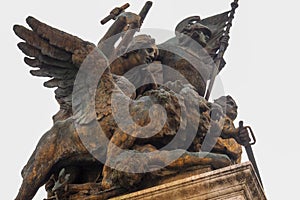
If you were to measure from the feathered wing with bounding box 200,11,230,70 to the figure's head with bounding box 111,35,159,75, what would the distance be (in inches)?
45.6

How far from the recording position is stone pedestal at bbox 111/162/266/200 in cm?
530

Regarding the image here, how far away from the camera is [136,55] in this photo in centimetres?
741

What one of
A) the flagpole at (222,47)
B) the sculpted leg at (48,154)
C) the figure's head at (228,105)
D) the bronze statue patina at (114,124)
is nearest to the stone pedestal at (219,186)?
the bronze statue patina at (114,124)

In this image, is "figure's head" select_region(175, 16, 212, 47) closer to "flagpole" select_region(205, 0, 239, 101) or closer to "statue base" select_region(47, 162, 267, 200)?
"flagpole" select_region(205, 0, 239, 101)

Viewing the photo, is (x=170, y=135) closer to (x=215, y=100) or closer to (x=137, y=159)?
(x=137, y=159)

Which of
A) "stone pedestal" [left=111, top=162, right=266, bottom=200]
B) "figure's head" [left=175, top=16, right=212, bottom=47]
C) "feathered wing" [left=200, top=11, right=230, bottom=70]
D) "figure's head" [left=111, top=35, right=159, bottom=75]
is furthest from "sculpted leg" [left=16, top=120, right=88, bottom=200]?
"feathered wing" [left=200, top=11, right=230, bottom=70]

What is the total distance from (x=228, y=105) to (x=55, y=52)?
213 centimetres

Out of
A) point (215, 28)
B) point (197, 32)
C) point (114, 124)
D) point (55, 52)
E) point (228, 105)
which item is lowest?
point (114, 124)

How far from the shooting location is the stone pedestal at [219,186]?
5297mm

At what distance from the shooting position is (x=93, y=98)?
664 cm

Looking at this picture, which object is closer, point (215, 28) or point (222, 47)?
point (222, 47)

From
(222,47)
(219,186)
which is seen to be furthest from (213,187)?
(222,47)

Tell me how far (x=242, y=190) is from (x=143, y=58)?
98.3 inches

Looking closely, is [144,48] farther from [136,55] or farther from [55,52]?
[55,52]
